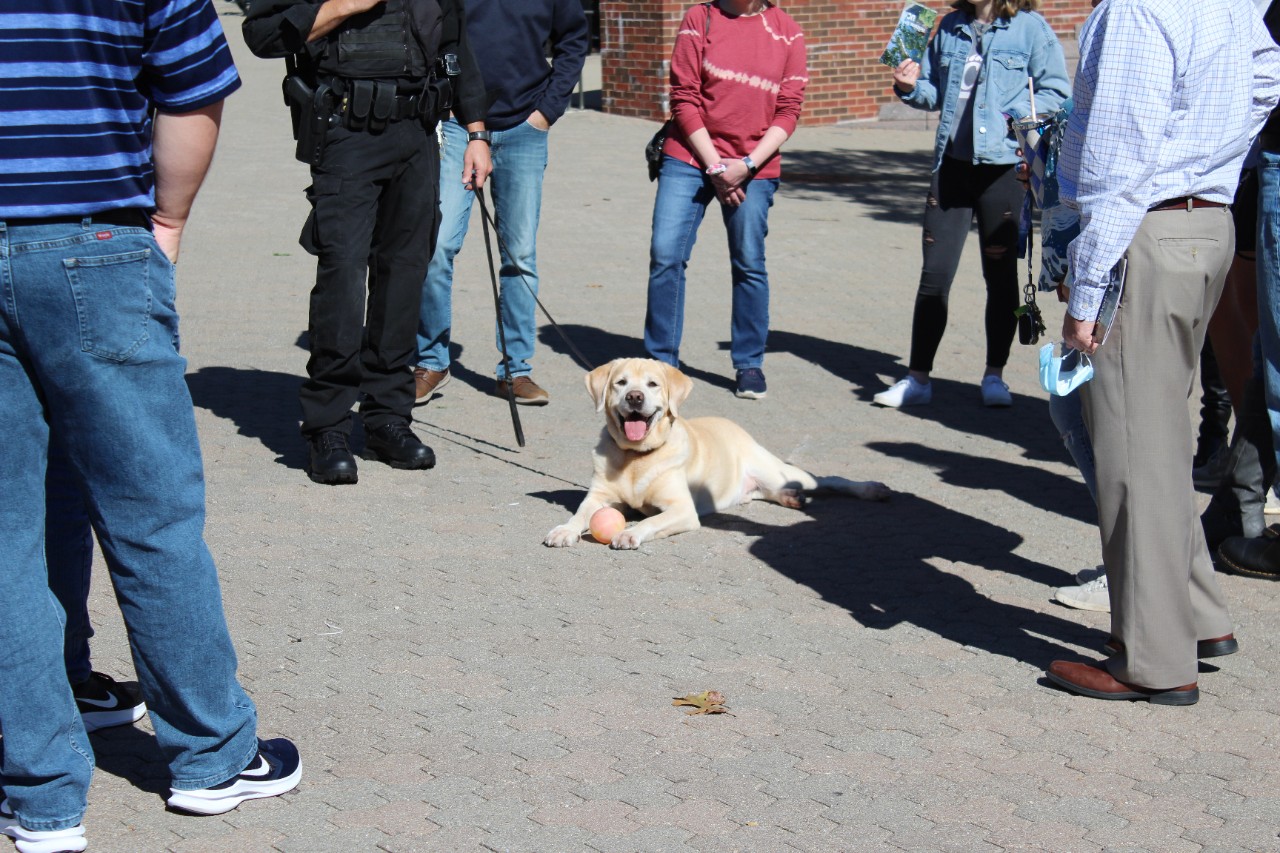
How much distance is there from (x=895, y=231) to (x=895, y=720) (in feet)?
29.6

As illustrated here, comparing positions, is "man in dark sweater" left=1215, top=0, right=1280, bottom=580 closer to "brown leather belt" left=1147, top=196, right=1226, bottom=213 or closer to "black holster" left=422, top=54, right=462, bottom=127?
"brown leather belt" left=1147, top=196, right=1226, bottom=213

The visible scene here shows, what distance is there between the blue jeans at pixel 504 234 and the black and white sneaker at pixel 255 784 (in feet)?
13.4

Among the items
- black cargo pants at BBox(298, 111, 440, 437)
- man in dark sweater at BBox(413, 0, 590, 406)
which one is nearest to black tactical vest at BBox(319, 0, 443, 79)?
black cargo pants at BBox(298, 111, 440, 437)

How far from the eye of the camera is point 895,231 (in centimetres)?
1263

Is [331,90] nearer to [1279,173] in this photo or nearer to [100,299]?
[100,299]

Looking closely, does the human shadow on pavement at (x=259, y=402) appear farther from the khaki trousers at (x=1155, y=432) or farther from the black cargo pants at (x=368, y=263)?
the khaki trousers at (x=1155, y=432)

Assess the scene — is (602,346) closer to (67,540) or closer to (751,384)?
(751,384)

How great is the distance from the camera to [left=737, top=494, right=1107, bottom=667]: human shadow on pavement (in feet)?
15.7

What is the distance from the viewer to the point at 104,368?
3100 millimetres

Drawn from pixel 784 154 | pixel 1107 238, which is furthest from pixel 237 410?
pixel 784 154

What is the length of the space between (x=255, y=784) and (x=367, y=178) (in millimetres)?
3309

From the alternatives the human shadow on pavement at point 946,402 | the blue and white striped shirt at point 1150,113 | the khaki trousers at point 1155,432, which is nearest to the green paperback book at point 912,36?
the human shadow on pavement at point 946,402

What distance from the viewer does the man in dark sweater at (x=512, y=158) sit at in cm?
745

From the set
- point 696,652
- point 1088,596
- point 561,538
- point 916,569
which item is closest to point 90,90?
point 696,652
